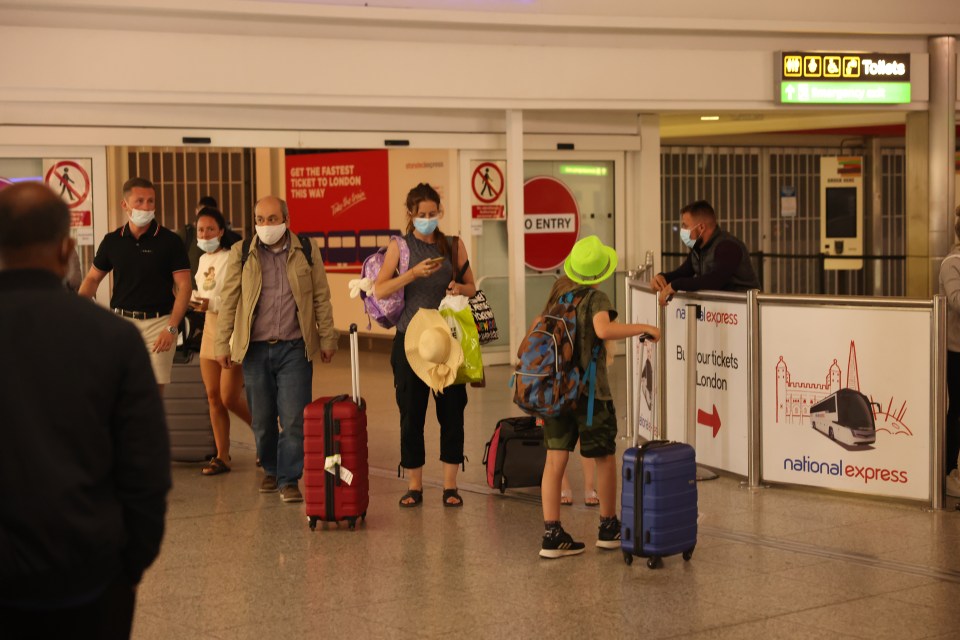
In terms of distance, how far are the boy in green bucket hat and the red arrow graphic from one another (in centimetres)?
203

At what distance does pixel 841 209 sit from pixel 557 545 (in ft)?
53.2

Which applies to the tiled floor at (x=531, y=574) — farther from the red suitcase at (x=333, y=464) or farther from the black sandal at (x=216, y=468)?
the black sandal at (x=216, y=468)

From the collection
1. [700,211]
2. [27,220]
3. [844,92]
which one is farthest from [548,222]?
[27,220]

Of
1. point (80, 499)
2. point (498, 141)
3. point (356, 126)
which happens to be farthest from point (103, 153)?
point (80, 499)

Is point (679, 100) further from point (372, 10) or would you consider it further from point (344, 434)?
point (344, 434)

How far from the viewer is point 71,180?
12.8 m

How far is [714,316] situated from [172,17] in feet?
22.7

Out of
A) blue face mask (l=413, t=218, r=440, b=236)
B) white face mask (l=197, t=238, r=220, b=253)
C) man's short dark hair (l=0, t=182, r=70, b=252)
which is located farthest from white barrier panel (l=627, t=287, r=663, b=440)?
man's short dark hair (l=0, t=182, r=70, b=252)

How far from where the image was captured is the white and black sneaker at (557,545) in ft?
20.0

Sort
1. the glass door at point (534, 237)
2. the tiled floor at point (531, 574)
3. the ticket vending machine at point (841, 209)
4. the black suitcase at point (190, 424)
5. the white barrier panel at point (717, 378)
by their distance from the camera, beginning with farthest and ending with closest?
1. the ticket vending machine at point (841, 209)
2. the glass door at point (534, 237)
3. the black suitcase at point (190, 424)
4. the white barrier panel at point (717, 378)
5. the tiled floor at point (531, 574)

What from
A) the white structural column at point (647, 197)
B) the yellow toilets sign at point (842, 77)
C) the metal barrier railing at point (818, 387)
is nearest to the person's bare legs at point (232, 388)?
the metal barrier railing at point (818, 387)

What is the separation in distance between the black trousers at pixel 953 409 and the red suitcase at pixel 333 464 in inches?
133

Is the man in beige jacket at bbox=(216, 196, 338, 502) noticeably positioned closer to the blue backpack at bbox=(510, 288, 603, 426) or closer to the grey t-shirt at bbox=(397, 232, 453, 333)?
the grey t-shirt at bbox=(397, 232, 453, 333)

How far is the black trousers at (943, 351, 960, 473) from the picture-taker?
291 inches
